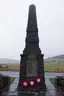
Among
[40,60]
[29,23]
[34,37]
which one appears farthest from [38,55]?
[29,23]

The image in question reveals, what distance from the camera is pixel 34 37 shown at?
17.6 metres

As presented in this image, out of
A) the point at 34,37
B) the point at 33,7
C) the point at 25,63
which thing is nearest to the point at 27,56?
the point at 25,63

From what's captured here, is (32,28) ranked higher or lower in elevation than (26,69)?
higher

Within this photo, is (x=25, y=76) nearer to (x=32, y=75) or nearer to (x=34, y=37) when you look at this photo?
(x=32, y=75)

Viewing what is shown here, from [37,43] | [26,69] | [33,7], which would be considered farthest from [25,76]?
[33,7]

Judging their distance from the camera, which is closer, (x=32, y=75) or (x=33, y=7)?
(x=32, y=75)

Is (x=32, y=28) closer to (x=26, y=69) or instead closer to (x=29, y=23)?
(x=29, y=23)

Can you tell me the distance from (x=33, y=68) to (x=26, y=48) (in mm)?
1723

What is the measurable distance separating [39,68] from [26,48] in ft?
6.29

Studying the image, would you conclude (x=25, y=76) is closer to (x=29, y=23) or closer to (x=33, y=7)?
(x=29, y=23)

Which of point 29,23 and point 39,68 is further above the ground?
point 29,23

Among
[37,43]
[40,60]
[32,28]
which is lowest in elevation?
[40,60]

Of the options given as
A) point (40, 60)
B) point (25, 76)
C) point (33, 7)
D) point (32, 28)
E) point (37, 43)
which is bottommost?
point (25, 76)

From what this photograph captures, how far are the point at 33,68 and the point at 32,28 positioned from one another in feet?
10.6
